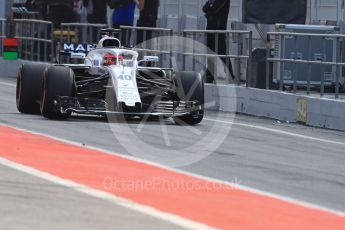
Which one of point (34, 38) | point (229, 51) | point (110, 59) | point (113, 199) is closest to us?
point (113, 199)

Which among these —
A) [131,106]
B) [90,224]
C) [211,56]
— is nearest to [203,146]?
[131,106]

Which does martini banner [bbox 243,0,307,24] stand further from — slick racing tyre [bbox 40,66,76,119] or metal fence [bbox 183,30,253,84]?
slick racing tyre [bbox 40,66,76,119]

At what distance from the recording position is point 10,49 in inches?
1208

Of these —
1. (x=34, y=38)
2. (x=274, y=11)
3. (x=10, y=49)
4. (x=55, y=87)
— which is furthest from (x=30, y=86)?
(x=10, y=49)

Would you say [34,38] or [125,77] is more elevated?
[34,38]

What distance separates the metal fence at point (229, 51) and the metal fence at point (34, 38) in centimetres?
665

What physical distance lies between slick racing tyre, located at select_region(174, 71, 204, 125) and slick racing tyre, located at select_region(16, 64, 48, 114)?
2135 mm

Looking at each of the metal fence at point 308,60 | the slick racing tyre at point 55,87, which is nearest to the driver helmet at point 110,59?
the slick racing tyre at point 55,87

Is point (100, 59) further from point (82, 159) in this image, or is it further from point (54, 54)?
point (54, 54)

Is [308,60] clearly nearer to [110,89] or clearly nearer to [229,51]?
[229,51]

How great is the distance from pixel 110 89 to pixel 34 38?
13731mm

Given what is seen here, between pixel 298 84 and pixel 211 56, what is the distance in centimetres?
258

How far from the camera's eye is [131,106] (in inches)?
632

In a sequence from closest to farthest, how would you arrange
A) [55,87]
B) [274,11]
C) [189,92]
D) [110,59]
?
[55,87] → [110,59] → [189,92] → [274,11]
